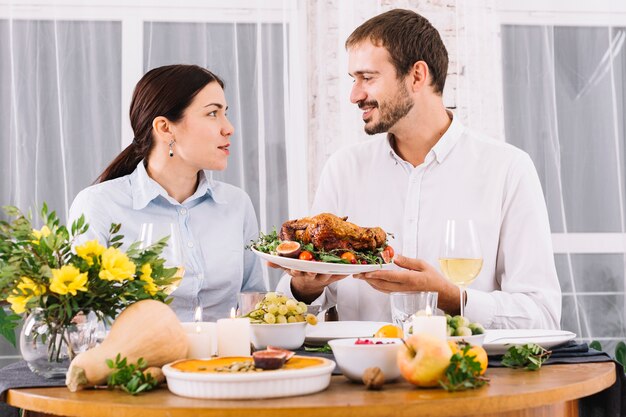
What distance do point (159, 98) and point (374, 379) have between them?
1737 millimetres

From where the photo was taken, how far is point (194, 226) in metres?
2.81

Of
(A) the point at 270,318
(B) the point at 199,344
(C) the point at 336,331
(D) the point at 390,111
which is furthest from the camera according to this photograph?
(D) the point at 390,111

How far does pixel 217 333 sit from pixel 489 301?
936 millimetres

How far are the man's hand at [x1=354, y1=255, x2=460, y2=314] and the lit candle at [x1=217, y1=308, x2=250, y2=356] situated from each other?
1.95 feet

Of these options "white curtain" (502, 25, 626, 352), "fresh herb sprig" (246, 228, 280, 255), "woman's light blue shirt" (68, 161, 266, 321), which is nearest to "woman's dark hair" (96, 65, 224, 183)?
"woman's light blue shirt" (68, 161, 266, 321)

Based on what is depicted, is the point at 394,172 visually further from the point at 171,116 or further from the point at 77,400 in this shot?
the point at 77,400

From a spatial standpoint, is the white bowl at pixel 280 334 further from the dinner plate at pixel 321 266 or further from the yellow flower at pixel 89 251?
the yellow flower at pixel 89 251

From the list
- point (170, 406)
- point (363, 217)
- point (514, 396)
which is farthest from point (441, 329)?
point (363, 217)

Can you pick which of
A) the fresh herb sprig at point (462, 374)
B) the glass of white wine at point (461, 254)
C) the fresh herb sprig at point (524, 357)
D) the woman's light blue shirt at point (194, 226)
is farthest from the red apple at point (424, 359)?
the woman's light blue shirt at point (194, 226)

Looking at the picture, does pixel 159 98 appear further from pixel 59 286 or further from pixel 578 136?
pixel 578 136

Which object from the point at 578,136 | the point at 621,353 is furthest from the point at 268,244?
the point at 578,136

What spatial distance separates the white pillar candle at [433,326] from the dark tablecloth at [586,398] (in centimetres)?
19

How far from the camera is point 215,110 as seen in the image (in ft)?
9.60

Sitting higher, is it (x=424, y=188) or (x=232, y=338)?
(x=424, y=188)
